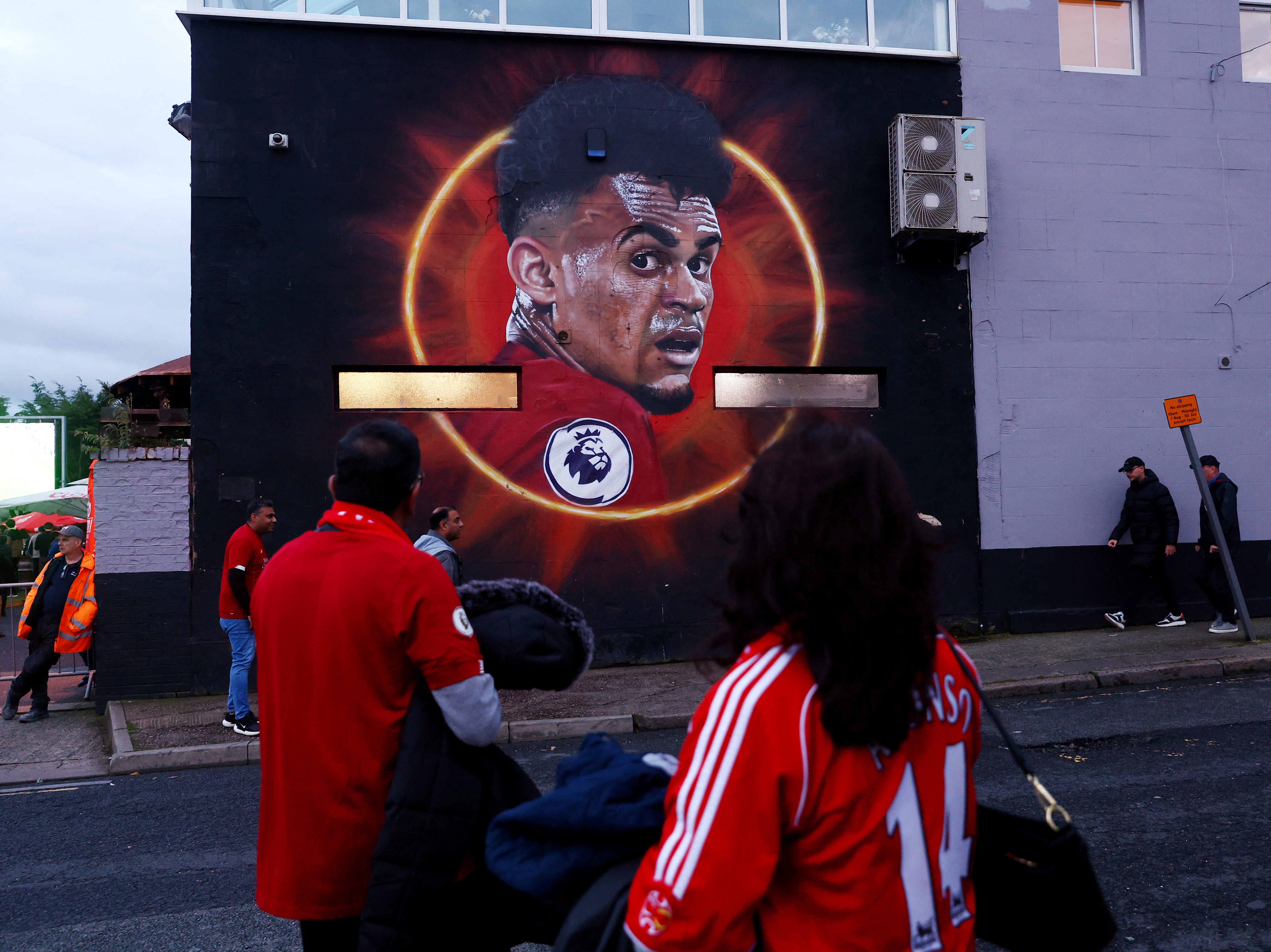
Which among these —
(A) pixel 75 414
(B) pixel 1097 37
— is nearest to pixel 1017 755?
(B) pixel 1097 37

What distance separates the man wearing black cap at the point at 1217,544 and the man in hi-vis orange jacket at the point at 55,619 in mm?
11673

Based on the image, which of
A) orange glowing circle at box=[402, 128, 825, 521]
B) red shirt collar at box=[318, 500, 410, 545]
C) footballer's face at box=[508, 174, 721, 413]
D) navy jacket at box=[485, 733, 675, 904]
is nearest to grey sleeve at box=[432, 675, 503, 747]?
red shirt collar at box=[318, 500, 410, 545]

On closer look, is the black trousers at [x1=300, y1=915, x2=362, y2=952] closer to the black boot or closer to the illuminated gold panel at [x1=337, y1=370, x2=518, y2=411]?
the illuminated gold panel at [x1=337, y1=370, x2=518, y2=411]

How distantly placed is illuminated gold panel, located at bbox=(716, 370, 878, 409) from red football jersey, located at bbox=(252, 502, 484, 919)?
826 cm

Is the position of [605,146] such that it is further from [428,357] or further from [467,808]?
[467,808]

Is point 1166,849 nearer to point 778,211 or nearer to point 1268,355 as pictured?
point 778,211

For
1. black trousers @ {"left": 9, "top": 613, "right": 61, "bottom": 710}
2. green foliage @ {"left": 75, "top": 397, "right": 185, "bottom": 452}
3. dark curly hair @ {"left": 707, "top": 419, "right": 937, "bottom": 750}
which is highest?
green foliage @ {"left": 75, "top": 397, "right": 185, "bottom": 452}

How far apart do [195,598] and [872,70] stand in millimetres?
9513

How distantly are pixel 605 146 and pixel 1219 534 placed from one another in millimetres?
7674

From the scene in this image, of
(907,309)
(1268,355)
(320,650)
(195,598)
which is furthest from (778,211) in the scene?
(320,650)

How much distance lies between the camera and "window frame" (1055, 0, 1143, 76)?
11094 millimetres

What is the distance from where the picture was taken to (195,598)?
8977 millimetres

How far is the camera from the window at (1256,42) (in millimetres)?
11445

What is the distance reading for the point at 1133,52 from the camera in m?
11.3
